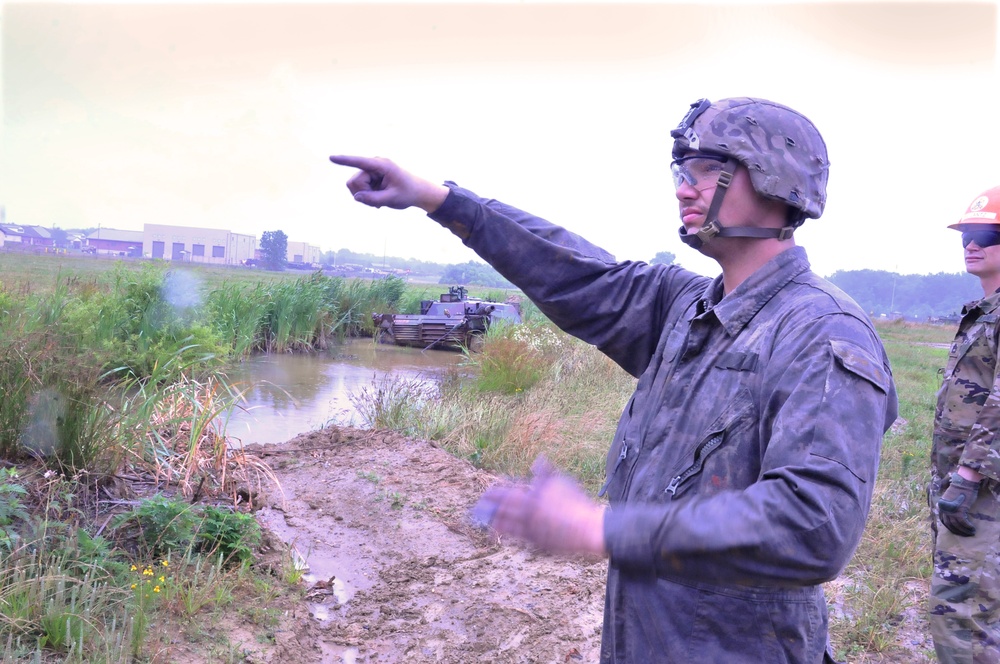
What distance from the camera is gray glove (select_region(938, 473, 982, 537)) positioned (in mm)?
3219

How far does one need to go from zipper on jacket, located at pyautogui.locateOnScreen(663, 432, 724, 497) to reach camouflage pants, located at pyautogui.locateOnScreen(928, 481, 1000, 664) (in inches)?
85.0

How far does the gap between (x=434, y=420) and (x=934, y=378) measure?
45.8 ft

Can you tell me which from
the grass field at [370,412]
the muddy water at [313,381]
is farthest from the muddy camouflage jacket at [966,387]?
the muddy water at [313,381]

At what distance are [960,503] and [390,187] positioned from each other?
253 cm

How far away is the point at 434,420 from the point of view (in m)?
8.51

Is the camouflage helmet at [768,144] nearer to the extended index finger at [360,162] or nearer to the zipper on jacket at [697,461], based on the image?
the zipper on jacket at [697,461]

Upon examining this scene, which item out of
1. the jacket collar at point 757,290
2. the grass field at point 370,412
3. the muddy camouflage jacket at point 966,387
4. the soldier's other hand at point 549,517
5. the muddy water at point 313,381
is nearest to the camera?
the soldier's other hand at point 549,517

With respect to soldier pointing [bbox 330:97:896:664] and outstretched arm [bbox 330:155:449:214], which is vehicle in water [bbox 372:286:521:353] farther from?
soldier pointing [bbox 330:97:896:664]

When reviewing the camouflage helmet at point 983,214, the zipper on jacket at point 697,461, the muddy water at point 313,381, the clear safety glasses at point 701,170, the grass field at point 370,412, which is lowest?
the muddy water at point 313,381

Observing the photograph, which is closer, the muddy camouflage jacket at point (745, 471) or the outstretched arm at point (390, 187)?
the muddy camouflage jacket at point (745, 471)

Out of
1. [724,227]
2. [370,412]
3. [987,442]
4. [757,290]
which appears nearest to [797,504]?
[757,290]

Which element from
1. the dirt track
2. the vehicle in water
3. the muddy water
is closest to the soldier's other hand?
the dirt track

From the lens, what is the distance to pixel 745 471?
1.62 metres

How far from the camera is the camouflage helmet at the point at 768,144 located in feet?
5.99
